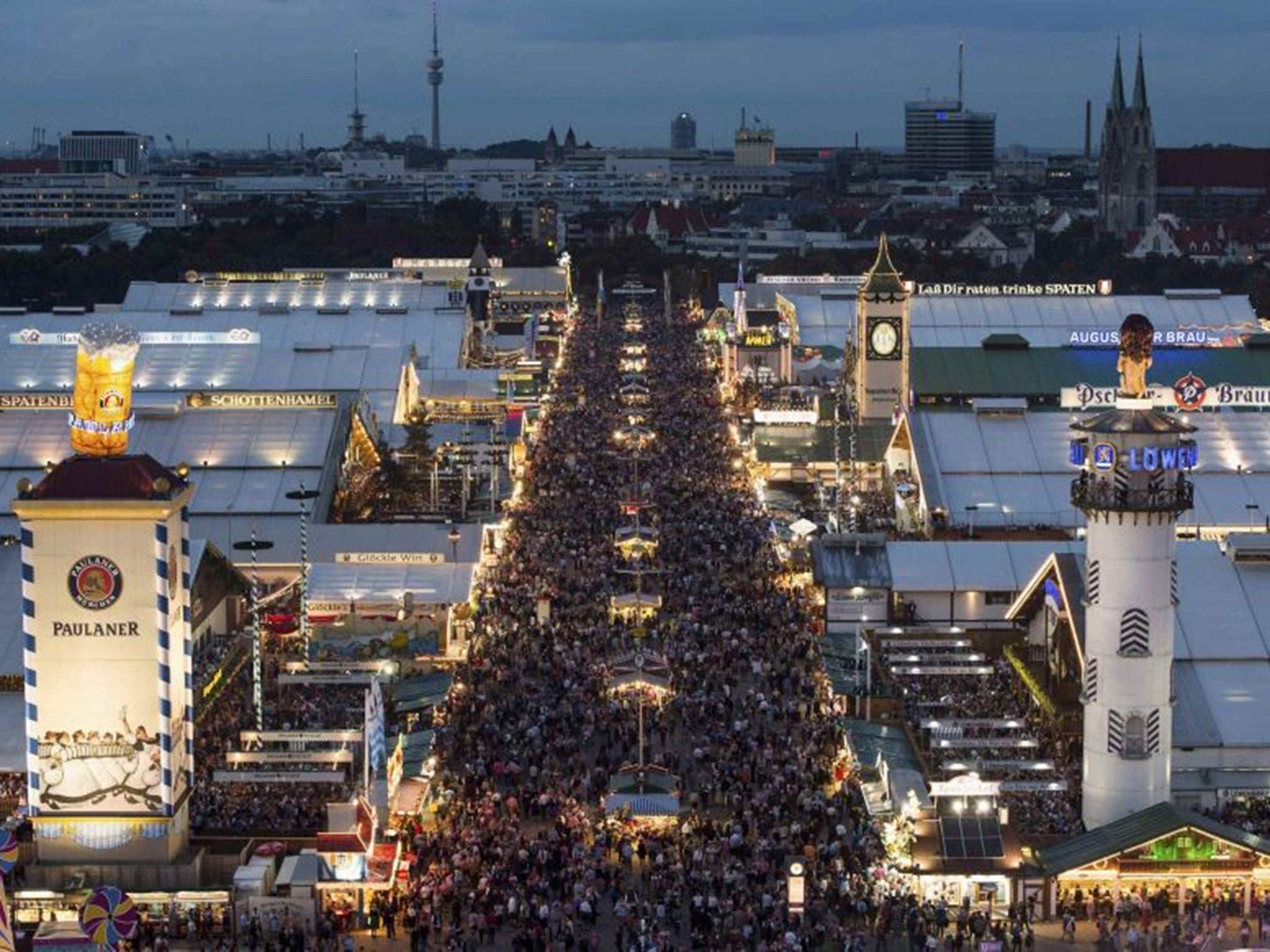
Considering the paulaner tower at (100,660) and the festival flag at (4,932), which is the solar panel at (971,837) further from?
the festival flag at (4,932)

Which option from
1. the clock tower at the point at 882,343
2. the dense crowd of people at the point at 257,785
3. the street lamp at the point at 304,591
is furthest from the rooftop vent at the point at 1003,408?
the dense crowd of people at the point at 257,785

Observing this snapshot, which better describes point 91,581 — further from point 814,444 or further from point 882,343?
point 882,343

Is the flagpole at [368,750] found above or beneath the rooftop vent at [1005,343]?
beneath

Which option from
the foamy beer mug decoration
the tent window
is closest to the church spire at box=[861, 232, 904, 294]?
the tent window

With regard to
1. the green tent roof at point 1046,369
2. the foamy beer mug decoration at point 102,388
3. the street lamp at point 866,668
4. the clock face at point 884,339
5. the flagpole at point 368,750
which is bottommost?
the flagpole at point 368,750

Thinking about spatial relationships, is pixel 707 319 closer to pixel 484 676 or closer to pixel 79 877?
pixel 484 676

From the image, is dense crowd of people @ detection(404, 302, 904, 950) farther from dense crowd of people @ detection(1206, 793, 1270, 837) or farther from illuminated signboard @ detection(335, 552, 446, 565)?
dense crowd of people @ detection(1206, 793, 1270, 837)
